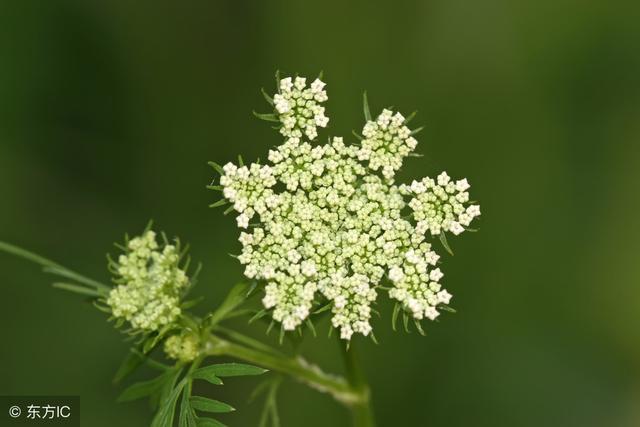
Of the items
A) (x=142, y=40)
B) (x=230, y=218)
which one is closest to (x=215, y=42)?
(x=142, y=40)

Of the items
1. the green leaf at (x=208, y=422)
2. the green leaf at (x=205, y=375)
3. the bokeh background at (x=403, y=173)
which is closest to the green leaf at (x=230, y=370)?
the green leaf at (x=205, y=375)

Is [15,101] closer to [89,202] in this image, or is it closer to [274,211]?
[89,202]

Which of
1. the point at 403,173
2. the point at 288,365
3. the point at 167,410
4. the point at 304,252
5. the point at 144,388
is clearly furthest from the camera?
the point at 403,173

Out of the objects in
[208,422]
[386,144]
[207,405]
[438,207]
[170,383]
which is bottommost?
[208,422]

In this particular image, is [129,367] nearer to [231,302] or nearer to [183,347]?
[183,347]

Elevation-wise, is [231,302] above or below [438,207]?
below

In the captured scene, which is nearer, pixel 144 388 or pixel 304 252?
pixel 304 252

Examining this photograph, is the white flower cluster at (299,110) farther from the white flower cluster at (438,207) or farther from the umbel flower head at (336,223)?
the white flower cluster at (438,207)

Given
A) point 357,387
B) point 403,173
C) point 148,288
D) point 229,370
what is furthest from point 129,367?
point 403,173
